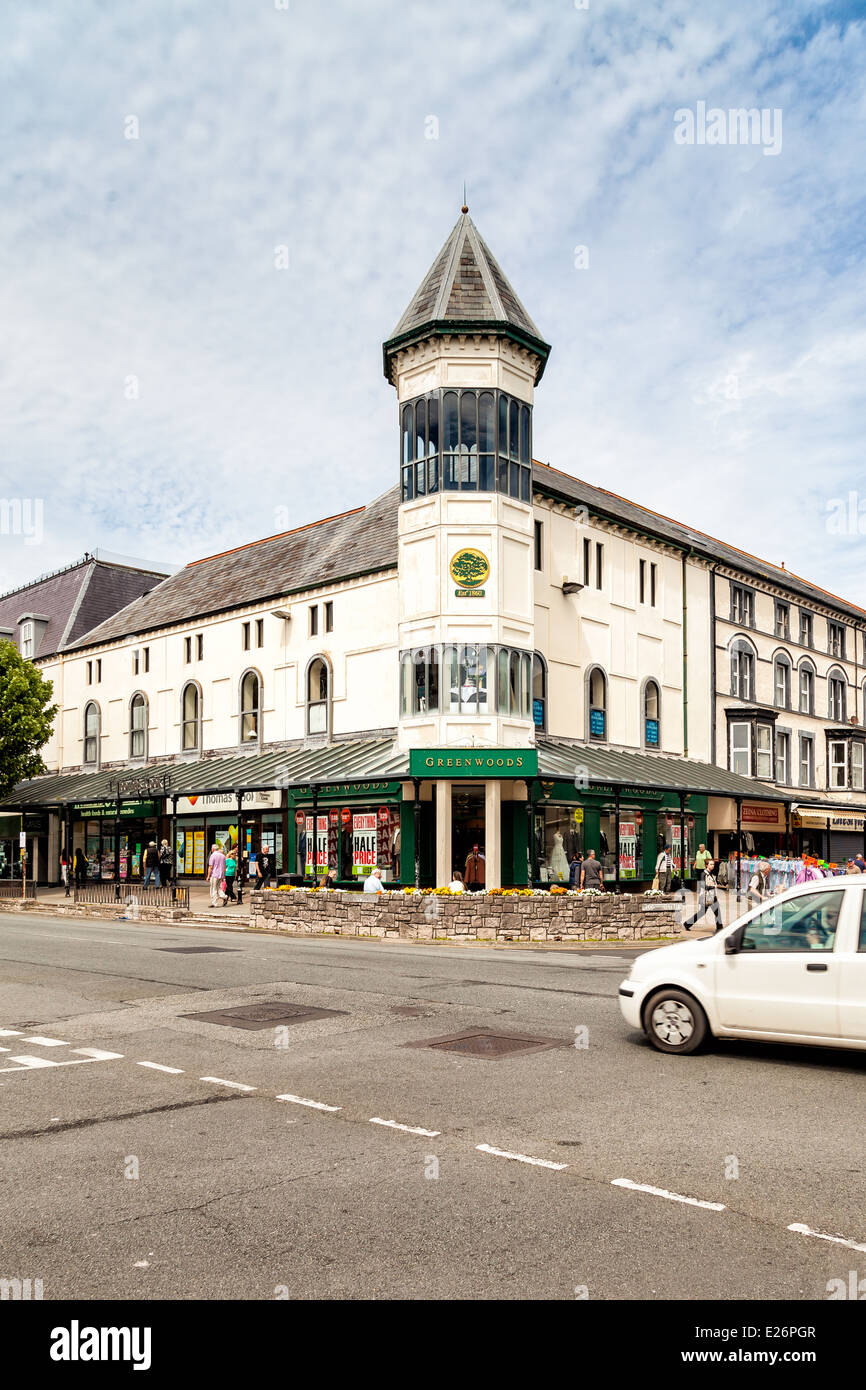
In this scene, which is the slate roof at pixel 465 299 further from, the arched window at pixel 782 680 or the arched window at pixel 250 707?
the arched window at pixel 782 680

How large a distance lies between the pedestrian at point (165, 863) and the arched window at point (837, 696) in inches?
1170

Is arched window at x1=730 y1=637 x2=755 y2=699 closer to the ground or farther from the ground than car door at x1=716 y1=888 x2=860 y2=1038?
farther from the ground

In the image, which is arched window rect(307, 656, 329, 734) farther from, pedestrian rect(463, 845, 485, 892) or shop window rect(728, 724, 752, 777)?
shop window rect(728, 724, 752, 777)

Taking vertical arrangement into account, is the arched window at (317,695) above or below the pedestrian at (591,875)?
above

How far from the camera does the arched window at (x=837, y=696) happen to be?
50.2 m

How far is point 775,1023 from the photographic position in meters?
8.61

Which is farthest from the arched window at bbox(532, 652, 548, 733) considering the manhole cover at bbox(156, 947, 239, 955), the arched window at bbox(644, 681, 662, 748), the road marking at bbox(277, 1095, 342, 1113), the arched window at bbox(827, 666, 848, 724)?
the road marking at bbox(277, 1095, 342, 1113)

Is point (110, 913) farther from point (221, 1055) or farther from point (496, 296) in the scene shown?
point (221, 1055)

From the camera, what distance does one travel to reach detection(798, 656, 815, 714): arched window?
47938mm

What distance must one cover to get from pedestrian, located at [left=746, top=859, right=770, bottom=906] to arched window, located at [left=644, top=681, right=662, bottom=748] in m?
9.06

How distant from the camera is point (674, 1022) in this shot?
364 inches

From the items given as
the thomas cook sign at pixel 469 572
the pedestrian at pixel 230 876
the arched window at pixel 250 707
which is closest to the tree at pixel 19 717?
the arched window at pixel 250 707
